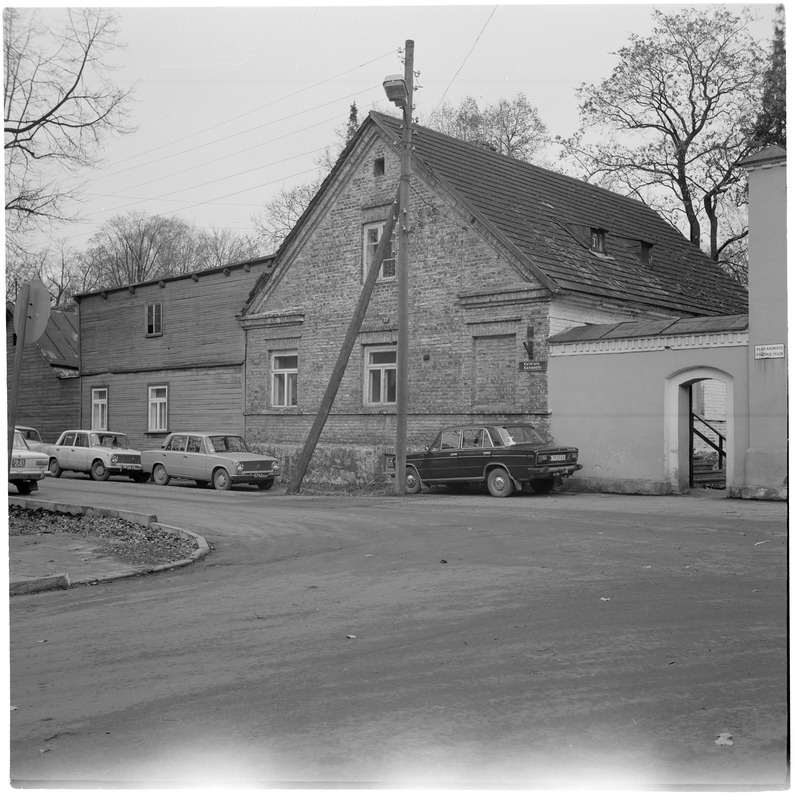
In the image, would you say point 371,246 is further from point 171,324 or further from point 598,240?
point 171,324

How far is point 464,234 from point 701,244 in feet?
46.2

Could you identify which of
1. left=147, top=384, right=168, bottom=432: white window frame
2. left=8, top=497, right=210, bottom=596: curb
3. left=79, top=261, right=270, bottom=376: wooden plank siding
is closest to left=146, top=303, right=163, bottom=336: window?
left=79, top=261, right=270, bottom=376: wooden plank siding

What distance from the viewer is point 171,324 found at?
112 ft

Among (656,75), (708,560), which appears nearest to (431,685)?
(708,560)

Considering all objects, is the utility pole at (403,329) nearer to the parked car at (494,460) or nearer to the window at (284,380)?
the parked car at (494,460)

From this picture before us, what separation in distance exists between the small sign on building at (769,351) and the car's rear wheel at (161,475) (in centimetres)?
1643

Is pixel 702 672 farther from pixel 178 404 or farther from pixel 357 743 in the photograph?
pixel 178 404

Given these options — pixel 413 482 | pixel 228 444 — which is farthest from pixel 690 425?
pixel 228 444

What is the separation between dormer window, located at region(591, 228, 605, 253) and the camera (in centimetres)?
2786

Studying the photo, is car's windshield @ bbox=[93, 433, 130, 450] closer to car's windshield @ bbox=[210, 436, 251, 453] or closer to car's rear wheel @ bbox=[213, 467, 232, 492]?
car's windshield @ bbox=[210, 436, 251, 453]


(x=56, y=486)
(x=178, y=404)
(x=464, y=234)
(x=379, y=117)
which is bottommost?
(x=56, y=486)

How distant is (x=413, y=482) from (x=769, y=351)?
869 cm

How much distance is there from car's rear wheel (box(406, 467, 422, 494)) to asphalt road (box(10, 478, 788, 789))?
11.1 m

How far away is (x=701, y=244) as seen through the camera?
35.9 meters
